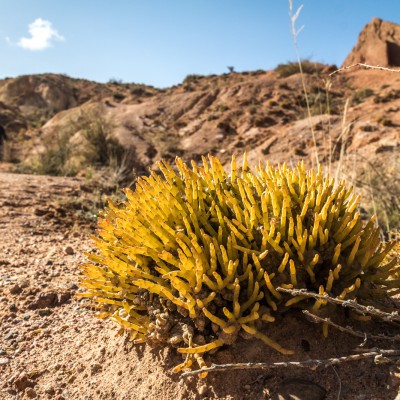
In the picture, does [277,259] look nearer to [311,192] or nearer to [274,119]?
[311,192]

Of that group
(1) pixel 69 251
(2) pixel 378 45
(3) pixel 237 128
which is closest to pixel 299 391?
(1) pixel 69 251

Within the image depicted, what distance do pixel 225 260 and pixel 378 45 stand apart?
30208mm

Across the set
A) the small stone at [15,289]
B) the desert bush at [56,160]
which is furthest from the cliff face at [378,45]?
the small stone at [15,289]

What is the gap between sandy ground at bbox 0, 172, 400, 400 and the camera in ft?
5.77

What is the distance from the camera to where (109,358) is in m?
2.29

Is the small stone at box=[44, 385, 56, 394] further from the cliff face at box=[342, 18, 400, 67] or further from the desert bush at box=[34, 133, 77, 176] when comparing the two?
the cliff face at box=[342, 18, 400, 67]

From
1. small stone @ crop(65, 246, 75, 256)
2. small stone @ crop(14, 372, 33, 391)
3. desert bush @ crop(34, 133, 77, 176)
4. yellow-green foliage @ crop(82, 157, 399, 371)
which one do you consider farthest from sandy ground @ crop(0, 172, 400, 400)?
desert bush @ crop(34, 133, 77, 176)

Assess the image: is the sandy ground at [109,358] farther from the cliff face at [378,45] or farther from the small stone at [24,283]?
the cliff face at [378,45]

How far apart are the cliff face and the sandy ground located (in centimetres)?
2766

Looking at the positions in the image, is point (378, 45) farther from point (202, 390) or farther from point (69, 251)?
point (202, 390)

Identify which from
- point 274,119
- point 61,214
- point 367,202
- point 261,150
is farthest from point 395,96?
point 61,214

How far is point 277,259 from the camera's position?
1968 mm

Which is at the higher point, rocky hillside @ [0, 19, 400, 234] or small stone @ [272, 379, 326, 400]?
rocky hillside @ [0, 19, 400, 234]

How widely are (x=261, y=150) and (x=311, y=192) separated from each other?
11257 mm
